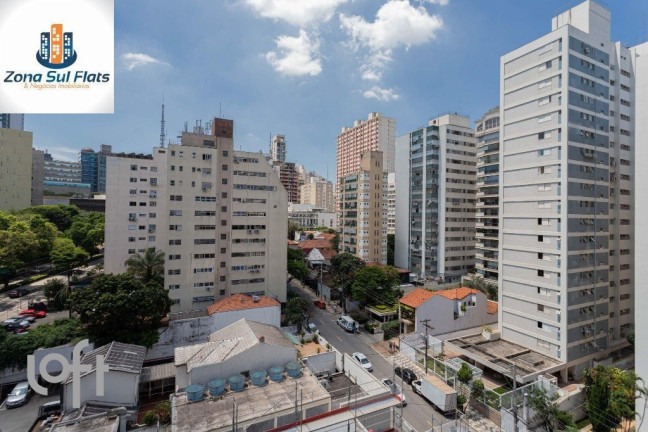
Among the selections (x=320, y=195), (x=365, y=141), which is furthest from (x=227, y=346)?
(x=320, y=195)

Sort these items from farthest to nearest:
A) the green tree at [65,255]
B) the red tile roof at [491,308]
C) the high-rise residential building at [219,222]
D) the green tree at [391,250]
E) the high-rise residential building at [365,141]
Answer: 1. the high-rise residential building at [365,141]
2. the green tree at [391,250]
3. the green tree at [65,255]
4. the high-rise residential building at [219,222]
5. the red tile roof at [491,308]

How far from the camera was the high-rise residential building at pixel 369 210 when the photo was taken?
6047 cm

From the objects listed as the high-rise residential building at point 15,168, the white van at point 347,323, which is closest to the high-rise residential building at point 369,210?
the white van at point 347,323

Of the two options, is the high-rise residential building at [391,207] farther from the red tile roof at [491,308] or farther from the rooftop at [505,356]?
the rooftop at [505,356]

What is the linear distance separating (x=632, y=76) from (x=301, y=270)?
46.9 m

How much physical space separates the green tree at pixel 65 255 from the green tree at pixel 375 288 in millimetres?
42255

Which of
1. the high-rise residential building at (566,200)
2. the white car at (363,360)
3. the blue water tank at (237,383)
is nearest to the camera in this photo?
the blue water tank at (237,383)

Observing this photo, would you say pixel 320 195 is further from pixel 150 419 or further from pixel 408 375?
pixel 150 419

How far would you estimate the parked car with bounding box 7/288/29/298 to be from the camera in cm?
4181

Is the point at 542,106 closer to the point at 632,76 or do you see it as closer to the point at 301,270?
the point at 632,76

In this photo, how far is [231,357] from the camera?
20625 millimetres

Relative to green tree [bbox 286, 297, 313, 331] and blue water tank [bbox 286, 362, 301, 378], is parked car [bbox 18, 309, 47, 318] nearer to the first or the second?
green tree [bbox 286, 297, 313, 331]

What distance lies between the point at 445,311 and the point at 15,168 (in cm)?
9516

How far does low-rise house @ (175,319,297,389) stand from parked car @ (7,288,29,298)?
117ft
